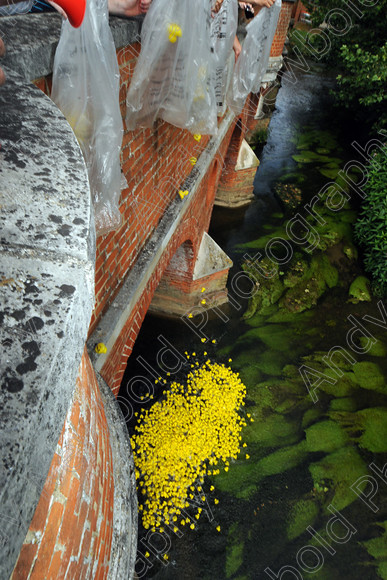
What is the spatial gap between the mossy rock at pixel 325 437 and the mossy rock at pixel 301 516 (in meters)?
0.93

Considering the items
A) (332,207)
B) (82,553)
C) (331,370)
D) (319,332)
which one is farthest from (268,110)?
(82,553)

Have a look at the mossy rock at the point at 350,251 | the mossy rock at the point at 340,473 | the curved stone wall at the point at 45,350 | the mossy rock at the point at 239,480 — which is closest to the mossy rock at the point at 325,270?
the mossy rock at the point at 350,251

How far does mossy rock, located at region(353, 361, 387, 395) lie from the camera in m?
7.71

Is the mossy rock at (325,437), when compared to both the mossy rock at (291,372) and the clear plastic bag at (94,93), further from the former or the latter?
the clear plastic bag at (94,93)

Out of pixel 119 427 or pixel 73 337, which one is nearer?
pixel 73 337

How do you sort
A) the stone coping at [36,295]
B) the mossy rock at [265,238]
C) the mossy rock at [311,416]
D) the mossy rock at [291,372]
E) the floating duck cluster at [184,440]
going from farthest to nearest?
1. the mossy rock at [265,238]
2. the mossy rock at [291,372]
3. the mossy rock at [311,416]
4. the floating duck cluster at [184,440]
5. the stone coping at [36,295]

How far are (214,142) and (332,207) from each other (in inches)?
283

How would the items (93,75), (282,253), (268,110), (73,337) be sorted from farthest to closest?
(268,110) < (282,253) < (93,75) < (73,337)

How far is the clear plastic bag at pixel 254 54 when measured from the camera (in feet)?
15.3

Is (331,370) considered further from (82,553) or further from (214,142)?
(82,553)

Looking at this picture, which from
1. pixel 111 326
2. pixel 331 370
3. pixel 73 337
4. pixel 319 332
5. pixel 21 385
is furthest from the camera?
pixel 319 332

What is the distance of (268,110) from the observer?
15.1 meters

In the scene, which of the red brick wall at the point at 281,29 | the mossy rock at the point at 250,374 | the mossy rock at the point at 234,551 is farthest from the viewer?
the red brick wall at the point at 281,29

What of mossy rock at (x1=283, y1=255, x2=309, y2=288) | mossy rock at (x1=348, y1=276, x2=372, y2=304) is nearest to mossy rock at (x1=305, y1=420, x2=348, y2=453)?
mossy rock at (x1=283, y1=255, x2=309, y2=288)
